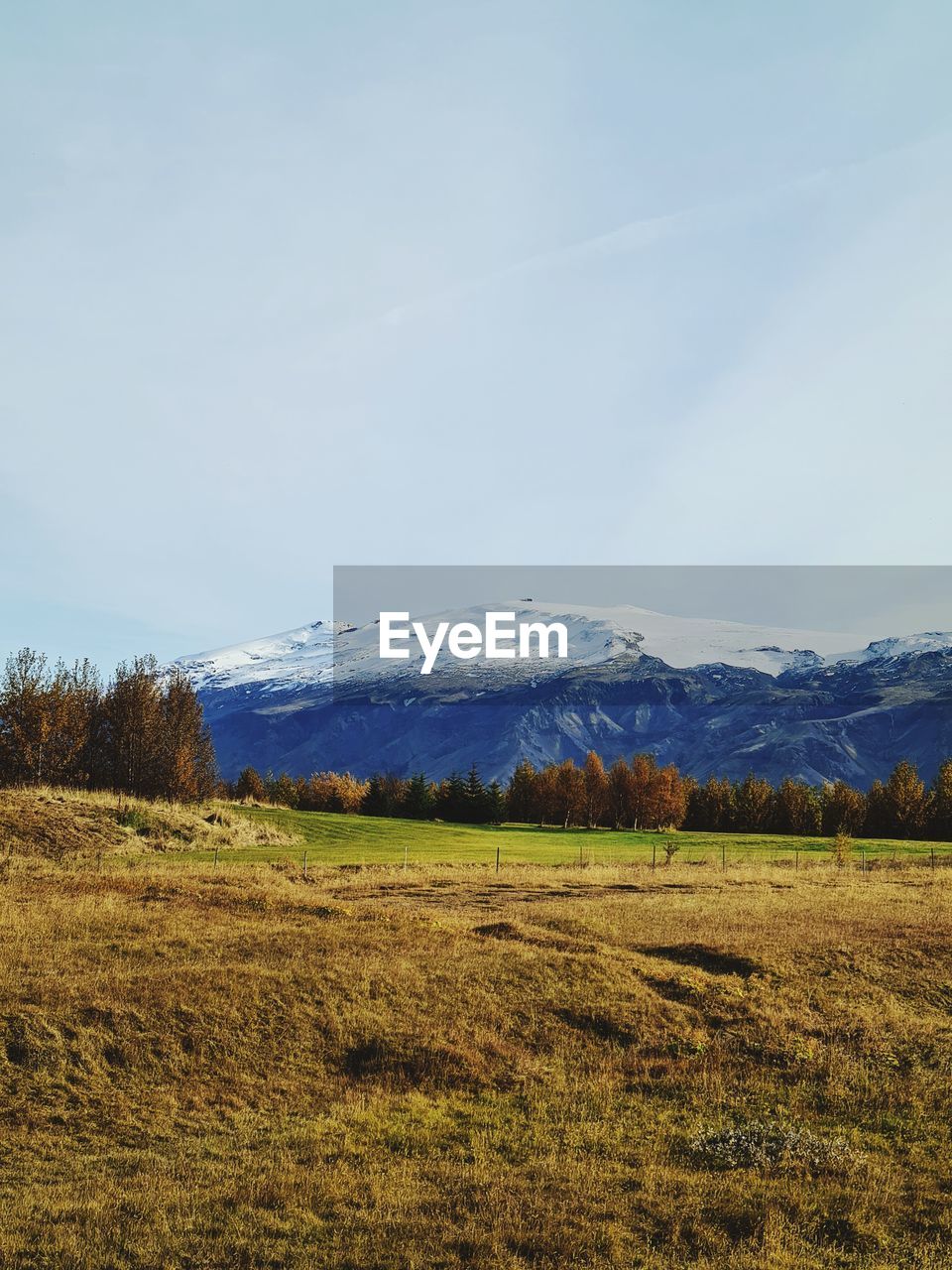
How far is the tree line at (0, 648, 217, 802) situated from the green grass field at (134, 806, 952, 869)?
8.77m

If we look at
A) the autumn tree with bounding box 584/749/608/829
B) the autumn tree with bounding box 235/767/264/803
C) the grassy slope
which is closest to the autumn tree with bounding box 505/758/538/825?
the autumn tree with bounding box 584/749/608/829

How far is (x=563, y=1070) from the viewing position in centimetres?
1911

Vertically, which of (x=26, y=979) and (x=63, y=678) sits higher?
(x=63, y=678)

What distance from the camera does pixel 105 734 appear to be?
84312 mm

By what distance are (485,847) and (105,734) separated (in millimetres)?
40086

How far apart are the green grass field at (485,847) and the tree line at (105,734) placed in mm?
8768

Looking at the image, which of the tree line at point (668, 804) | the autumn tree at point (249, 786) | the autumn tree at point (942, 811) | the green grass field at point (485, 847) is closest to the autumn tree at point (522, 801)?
the tree line at point (668, 804)

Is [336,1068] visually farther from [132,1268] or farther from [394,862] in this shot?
[394,862]

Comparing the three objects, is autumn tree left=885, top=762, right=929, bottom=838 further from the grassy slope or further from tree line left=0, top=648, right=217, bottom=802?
tree line left=0, top=648, right=217, bottom=802

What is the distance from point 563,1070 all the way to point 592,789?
366 ft

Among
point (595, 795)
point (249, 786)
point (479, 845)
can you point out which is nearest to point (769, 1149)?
point (479, 845)

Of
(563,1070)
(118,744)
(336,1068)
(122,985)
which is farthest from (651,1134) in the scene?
(118,744)

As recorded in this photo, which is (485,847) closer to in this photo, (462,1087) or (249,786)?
(462,1087)

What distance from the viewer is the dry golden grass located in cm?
1193
